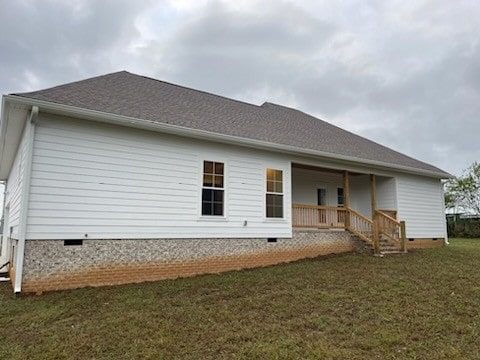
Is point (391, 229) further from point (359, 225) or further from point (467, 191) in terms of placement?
point (467, 191)

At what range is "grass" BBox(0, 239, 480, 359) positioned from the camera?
400 cm

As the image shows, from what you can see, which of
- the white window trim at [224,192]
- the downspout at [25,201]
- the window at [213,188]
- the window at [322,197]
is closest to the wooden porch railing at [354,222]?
the window at [322,197]

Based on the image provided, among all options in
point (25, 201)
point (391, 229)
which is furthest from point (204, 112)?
point (391, 229)

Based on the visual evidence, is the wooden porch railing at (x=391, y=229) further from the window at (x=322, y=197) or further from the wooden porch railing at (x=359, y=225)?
the window at (x=322, y=197)

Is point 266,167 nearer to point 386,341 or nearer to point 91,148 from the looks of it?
point 91,148

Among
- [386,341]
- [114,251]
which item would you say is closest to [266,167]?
[114,251]

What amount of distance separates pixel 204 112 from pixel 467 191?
92.0ft

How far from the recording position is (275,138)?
1056 cm

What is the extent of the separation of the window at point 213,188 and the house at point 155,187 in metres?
0.03

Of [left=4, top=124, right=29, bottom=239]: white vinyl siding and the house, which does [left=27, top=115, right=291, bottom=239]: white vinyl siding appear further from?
[left=4, top=124, right=29, bottom=239]: white vinyl siding

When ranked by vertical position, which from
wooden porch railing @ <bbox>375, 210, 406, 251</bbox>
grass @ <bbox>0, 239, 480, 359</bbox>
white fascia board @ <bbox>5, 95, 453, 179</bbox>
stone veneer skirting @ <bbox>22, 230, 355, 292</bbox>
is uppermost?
white fascia board @ <bbox>5, 95, 453, 179</bbox>

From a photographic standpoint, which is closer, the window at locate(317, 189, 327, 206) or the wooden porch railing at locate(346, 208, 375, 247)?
the wooden porch railing at locate(346, 208, 375, 247)

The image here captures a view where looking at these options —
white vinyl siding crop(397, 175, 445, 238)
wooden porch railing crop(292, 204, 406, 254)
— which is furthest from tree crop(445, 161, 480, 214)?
wooden porch railing crop(292, 204, 406, 254)

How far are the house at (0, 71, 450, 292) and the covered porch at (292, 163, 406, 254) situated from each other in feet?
0.24
